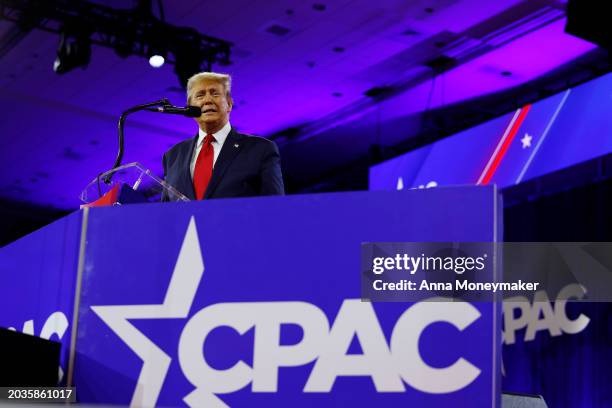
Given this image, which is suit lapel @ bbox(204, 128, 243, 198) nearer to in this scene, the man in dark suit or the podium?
the man in dark suit

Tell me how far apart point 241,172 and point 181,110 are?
24cm

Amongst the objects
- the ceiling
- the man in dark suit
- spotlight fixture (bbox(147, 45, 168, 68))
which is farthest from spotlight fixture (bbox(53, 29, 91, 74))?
the man in dark suit

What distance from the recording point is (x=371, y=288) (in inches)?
65.2

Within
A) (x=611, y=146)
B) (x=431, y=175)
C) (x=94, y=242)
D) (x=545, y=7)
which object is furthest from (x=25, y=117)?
(x=94, y=242)

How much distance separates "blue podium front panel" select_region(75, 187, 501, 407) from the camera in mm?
1604

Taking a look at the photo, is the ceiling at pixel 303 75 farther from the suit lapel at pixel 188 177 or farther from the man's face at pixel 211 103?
the suit lapel at pixel 188 177

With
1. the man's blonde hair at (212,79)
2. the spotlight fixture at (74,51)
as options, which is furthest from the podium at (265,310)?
the spotlight fixture at (74,51)

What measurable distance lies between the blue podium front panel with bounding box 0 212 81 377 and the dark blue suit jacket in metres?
0.34

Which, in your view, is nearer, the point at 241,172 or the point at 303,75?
the point at 241,172

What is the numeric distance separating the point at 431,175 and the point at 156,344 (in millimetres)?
6328

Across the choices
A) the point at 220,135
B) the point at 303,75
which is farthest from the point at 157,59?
the point at 220,135

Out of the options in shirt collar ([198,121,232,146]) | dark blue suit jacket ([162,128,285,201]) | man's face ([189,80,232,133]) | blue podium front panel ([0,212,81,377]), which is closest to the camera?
blue podium front panel ([0,212,81,377])

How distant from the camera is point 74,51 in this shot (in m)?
6.70

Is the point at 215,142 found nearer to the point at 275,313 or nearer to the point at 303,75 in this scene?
the point at 275,313
